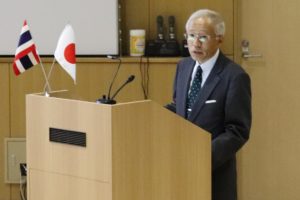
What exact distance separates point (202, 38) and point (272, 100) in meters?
2.00

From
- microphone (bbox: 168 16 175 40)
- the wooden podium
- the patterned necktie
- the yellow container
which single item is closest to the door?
microphone (bbox: 168 16 175 40)

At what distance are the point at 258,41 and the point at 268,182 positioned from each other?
3.40ft

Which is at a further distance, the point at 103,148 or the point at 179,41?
the point at 179,41

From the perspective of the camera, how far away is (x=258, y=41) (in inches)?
175

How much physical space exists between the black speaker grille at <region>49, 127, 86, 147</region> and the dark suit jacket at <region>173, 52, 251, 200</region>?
59cm

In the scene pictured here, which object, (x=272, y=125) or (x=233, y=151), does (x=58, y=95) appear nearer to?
(x=233, y=151)

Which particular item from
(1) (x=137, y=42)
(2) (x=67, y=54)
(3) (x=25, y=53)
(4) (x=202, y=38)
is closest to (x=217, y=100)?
(4) (x=202, y=38)

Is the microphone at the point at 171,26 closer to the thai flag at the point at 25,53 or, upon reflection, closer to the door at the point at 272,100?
the door at the point at 272,100

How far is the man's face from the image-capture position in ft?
8.42

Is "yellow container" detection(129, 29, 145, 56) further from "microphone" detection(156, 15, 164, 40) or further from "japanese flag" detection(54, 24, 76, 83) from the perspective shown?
"japanese flag" detection(54, 24, 76, 83)

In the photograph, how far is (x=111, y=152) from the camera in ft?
6.58

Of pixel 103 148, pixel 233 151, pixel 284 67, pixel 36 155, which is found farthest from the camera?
pixel 284 67

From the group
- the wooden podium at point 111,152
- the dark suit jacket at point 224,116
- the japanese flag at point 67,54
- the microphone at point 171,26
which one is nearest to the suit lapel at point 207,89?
the dark suit jacket at point 224,116

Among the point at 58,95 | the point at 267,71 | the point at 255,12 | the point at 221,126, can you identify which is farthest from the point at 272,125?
the point at 58,95
